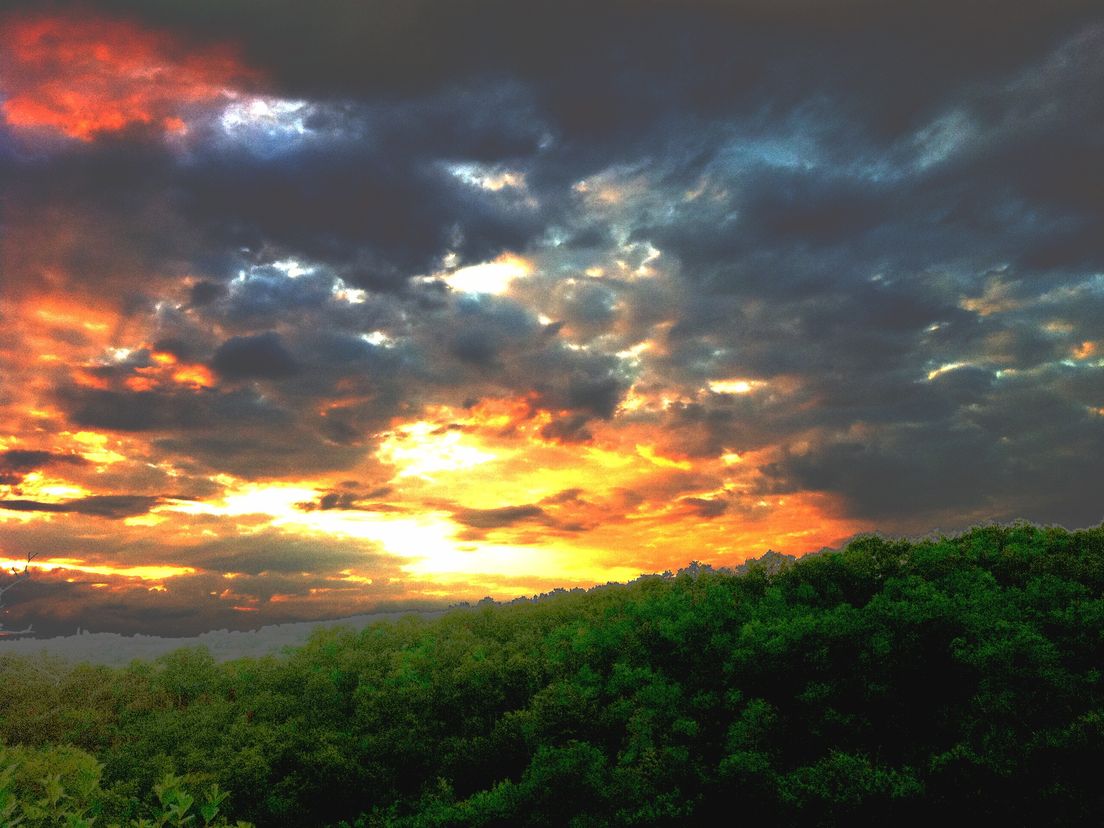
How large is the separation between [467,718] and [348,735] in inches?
74.8

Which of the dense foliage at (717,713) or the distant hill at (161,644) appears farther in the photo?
the distant hill at (161,644)

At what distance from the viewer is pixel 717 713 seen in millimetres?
11594

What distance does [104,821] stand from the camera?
37.8 ft

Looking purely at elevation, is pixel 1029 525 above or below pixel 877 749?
above

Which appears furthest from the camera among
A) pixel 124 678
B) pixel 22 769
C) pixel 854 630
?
pixel 124 678

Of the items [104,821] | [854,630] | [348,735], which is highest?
[854,630]

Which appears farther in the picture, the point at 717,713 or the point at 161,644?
the point at 161,644

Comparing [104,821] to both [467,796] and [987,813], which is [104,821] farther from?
[987,813]

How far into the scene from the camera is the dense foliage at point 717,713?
32.2ft

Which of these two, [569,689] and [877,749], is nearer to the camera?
[877,749]

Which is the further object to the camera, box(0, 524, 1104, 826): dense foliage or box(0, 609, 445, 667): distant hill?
box(0, 609, 445, 667): distant hill

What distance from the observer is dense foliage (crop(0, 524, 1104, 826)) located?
9.83 meters

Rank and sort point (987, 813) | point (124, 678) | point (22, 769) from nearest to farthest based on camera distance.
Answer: point (987, 813), point (22, 769), point (124, 678)

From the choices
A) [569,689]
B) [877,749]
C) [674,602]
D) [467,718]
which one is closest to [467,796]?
[467,718]
